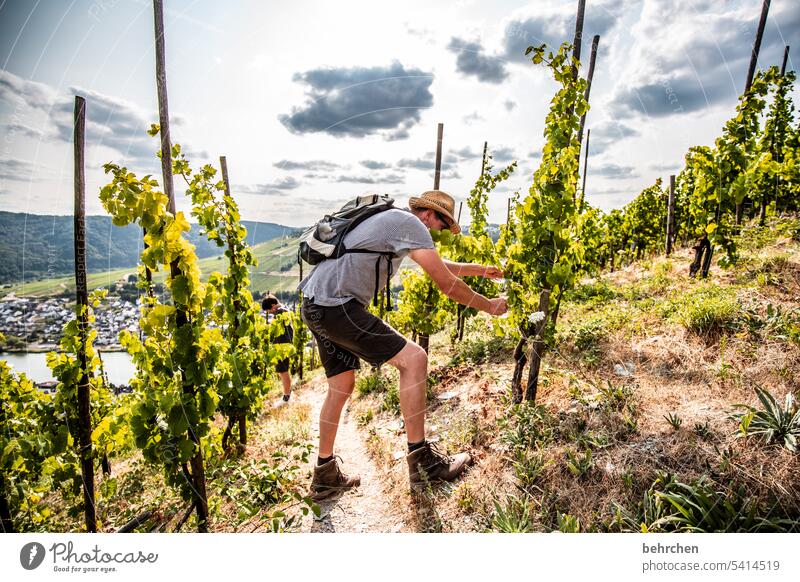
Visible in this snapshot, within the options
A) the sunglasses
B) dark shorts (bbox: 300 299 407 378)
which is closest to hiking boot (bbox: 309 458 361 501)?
dark shorts (bbox: 300 299 407 378)

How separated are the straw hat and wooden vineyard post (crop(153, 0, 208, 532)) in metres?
1.69

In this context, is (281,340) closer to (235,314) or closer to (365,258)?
(235,314)

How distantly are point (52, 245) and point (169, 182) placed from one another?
83 centimetres

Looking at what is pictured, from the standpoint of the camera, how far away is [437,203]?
114 inches

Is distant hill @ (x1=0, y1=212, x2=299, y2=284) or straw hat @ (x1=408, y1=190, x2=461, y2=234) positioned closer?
distant hill @ (x1=0, y1=212, x2=299, y2=284)

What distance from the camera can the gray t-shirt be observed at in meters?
2.44

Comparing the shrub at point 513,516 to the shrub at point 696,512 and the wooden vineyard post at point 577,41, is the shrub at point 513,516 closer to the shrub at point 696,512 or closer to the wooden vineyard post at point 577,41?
the shrub at point 696,512

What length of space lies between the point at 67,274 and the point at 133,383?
1.70m

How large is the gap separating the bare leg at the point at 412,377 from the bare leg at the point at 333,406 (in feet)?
1.48

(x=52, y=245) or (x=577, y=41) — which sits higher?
(x=577, y=41)

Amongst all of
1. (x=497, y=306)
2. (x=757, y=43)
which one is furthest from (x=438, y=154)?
(x=757, y=43)

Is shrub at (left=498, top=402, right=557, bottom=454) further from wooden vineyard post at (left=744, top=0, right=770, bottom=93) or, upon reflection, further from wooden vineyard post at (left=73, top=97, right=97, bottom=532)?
wooden vineyard post at (left=744, top=0, right=770, bottom=93)
